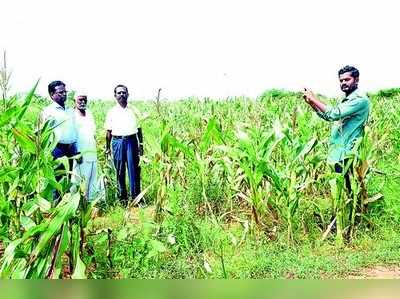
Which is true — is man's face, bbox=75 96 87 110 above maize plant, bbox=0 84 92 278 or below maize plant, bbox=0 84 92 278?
above

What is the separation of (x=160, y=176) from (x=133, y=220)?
0.88 ft

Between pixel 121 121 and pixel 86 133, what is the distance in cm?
19

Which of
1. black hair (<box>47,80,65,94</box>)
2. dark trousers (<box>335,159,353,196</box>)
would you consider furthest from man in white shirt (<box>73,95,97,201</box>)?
dark trousers (<box>335,159,353,196</box>)

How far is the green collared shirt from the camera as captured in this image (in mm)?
3650

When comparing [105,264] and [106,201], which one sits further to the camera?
[106,201]

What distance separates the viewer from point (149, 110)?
3.77 metres

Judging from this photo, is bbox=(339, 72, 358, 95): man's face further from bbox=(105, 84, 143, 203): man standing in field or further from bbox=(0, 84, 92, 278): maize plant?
bbox=(0, 84, 92, 278): maize plant

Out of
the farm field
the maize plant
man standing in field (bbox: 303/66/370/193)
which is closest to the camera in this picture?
the maize plant

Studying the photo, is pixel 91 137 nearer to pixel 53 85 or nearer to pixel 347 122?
pixel 53 85

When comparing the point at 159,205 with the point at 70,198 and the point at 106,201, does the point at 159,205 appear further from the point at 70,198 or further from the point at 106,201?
the point at 70,198

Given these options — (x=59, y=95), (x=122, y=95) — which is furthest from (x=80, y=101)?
(x=122, y=95)

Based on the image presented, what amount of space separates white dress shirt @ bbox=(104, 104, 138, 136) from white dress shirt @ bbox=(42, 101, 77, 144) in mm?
186

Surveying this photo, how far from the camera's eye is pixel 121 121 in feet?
12.5

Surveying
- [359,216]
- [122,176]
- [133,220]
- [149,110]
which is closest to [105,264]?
[133,220]
